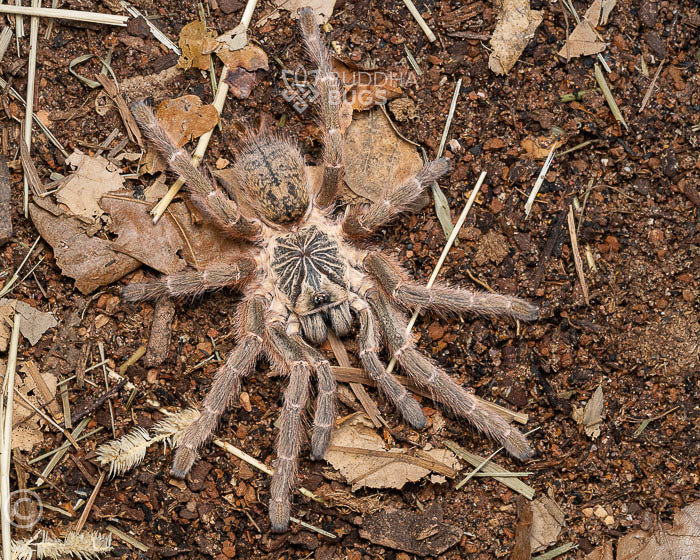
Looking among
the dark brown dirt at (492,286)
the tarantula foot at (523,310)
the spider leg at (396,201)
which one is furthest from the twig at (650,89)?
the tarantula foot at (523,310)

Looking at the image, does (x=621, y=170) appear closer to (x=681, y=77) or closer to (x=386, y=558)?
(x=681, y=77)

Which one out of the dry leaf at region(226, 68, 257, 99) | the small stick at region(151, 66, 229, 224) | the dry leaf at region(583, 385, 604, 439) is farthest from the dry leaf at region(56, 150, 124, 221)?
the dry leaf at region(583, 385, 604, 439)

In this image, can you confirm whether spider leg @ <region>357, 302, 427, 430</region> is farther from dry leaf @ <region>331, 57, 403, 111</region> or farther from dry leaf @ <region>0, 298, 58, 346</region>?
dry leaf @ <region>0, 298, 58, 346</region>

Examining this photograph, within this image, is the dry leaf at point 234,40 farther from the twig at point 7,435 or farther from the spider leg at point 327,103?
the twig at point 7,435

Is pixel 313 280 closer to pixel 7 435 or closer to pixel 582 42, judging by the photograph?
pixel 7 435

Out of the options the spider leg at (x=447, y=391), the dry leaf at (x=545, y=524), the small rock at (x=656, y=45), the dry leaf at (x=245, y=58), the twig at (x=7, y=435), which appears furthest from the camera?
the small rock at (x=656, y=45)

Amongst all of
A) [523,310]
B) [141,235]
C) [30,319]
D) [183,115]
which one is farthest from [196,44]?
[523,310]
